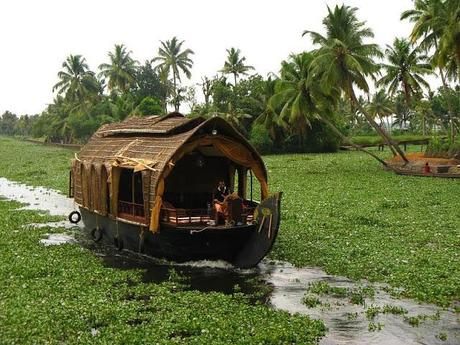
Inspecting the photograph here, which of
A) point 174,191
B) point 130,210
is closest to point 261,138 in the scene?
point 174,191

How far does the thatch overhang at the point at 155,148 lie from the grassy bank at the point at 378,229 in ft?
8.08

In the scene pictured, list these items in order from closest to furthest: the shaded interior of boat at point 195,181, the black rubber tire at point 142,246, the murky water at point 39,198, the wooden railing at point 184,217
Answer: the wooden railing at point 184,217, the black rubber tire at point 142,246, the shaded interior of boat at point 195,181, the murky water at point 39,198

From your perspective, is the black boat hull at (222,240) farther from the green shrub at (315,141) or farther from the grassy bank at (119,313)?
the green shrub at (315,141)

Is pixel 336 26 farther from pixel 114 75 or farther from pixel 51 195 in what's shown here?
pixel 114 75

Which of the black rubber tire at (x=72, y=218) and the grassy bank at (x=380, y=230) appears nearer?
the grassy bank at (x=380, y=230)

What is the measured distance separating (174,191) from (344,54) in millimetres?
16169

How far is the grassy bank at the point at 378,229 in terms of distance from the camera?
35.5 feet

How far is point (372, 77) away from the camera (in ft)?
95.0

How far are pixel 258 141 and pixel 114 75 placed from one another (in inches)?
863

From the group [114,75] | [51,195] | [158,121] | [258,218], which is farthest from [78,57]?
[258,218]

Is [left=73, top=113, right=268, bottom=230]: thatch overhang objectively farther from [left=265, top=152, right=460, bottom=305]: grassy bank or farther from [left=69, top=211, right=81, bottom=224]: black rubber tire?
[left=265, top=152, right=460, bottom=305]: grassy bank

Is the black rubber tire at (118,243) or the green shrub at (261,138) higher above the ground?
the green shrub at (261,138)

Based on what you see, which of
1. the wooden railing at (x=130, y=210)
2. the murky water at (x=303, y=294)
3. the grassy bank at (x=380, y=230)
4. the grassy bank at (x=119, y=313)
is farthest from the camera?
the wooden railing at (x=130, y=210)

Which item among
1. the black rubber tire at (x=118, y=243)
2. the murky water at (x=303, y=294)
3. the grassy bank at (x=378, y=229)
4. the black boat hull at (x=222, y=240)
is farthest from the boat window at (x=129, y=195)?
the grassy bank at (x=378, y=229)
